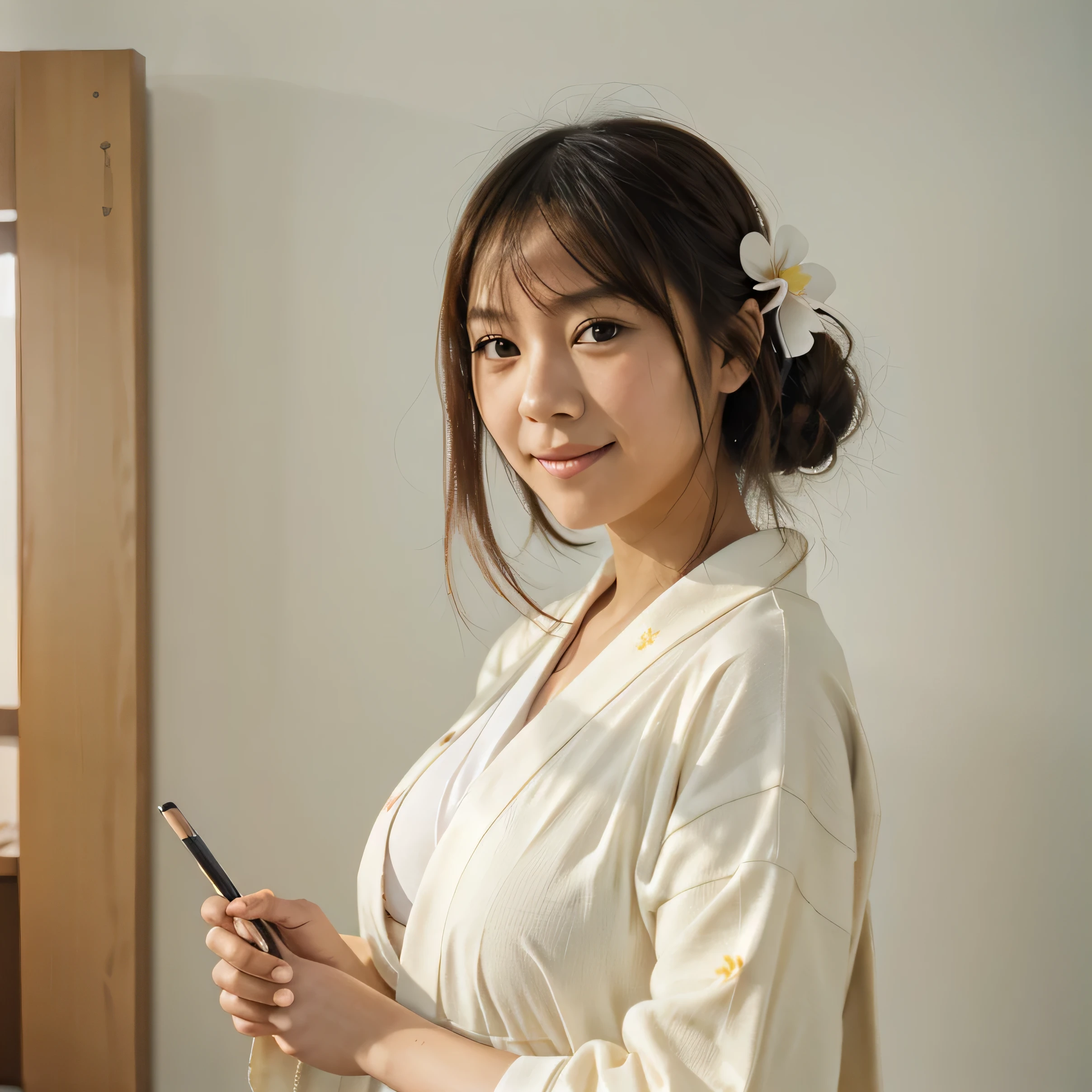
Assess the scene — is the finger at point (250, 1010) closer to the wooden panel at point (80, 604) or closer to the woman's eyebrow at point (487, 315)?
the woman's eyebrow at point (487, 315)

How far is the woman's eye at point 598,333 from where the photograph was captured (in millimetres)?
716

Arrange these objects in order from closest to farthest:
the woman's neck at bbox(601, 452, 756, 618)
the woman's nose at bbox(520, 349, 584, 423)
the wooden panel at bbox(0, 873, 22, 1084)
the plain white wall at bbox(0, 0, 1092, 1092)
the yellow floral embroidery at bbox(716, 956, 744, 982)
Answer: the yellow floral embroidery at bbox(716, 956, 744, 982) → the woman's nose at bbox(520, 349, 584, 423) → the woman's neck at bbox(601, 452, 756, 618) → the plain white wall at bbox(0, 0, 1092, 1092) → the wooden panel at bbox(0, 873, 22, 1084)

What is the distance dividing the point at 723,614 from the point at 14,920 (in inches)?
54.9

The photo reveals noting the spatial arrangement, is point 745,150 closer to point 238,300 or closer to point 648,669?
point 238,300

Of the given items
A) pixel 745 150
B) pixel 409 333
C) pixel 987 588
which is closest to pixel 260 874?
pixel 409 333

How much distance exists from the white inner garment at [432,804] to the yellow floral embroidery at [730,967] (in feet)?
0.96

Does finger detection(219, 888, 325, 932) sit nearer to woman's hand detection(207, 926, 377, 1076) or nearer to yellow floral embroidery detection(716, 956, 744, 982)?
woman's hand detection(207, 926, 377, 1076)

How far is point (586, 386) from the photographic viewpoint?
73 cm

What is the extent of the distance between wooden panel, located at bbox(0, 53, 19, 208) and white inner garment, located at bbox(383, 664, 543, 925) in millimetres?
1178

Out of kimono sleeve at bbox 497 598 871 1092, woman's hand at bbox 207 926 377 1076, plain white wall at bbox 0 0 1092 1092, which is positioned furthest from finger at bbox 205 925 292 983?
plain white wall at bbox 0 0 1092 1092

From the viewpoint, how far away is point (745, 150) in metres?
1.37

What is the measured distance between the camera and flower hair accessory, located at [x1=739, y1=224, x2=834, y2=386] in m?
0.75

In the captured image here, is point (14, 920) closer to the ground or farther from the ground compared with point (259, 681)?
closer to the ground

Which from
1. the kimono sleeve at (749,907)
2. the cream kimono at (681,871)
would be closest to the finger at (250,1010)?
the cream kimono at (681,871)
